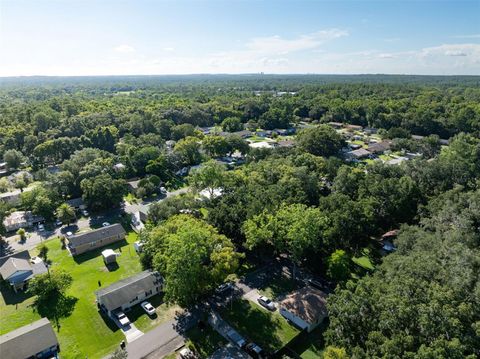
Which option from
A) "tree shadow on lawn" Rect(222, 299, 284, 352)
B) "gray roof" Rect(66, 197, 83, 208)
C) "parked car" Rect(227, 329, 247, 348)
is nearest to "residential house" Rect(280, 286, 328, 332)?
"tree shadow on lawn" Rect(222, 299, 284, 352)

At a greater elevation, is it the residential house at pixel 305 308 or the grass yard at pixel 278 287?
the residential house at pixel 305 308

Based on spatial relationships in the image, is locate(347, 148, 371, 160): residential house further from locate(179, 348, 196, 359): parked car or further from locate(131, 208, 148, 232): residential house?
locate(179, 348, 196, 359): parked car

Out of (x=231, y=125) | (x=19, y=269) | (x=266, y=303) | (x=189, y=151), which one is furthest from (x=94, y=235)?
(x=231, y=125)

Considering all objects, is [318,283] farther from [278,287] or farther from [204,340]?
[204,340]

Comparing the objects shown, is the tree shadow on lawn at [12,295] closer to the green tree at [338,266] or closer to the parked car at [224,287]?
the parked car at [224,287]

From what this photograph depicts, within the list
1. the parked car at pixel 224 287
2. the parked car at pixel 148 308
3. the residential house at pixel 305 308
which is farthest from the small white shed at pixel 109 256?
the residential house at pixel 305 308

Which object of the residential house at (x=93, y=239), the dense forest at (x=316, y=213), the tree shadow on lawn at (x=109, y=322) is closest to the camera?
the dense forest at (x=316, y=213)
